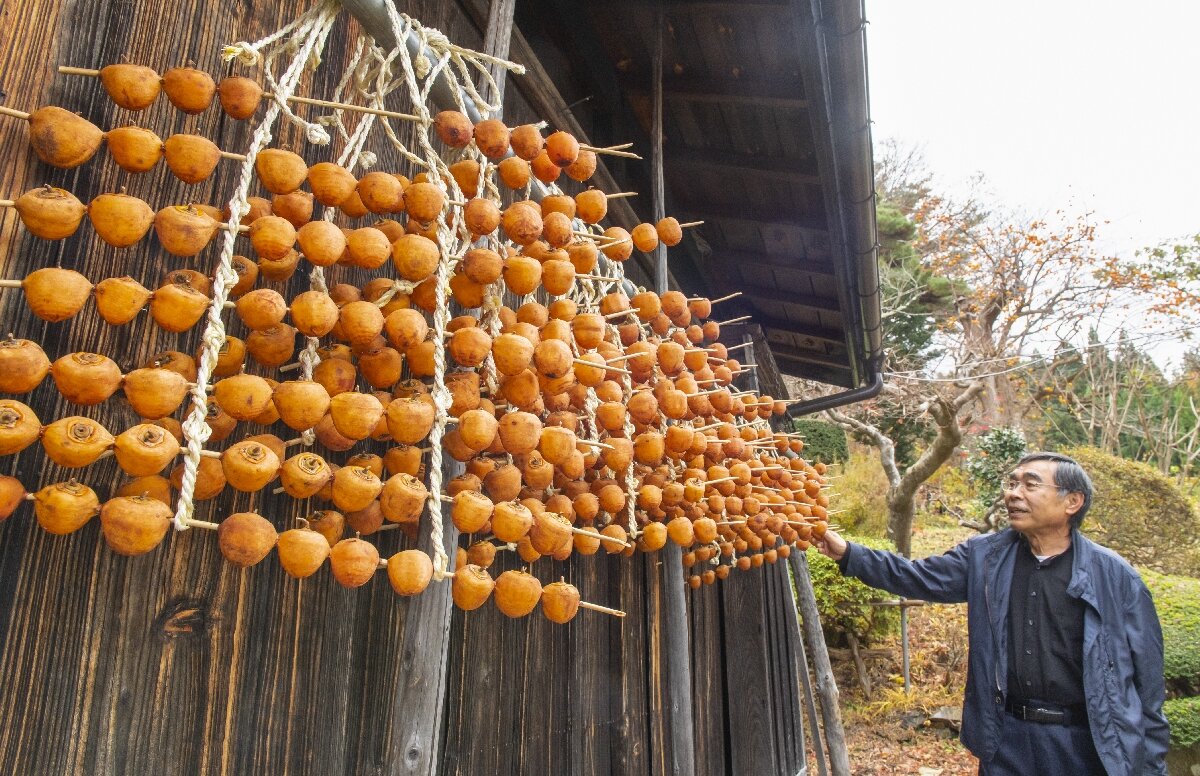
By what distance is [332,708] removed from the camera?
114 centimetres

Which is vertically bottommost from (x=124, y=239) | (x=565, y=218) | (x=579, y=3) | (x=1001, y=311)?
(x=124, y=239)

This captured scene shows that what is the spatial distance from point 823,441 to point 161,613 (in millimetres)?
13169

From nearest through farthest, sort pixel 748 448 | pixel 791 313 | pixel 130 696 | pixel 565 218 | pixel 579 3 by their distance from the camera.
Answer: pixel 130 696
pixel 565 218
pixel 748 448
pixel 579 3
pixel 791 313

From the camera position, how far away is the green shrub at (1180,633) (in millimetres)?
6133

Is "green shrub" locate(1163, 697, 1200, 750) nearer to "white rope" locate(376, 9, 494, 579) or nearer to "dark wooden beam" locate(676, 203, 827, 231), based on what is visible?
"dark wooden beam" locate(676, 203, 827, 231)

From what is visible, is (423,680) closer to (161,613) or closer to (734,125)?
(161,613)

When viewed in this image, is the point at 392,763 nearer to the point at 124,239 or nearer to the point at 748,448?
the point at 124,239

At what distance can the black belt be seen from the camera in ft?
8.95

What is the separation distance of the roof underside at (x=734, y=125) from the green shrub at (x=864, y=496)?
353 inches

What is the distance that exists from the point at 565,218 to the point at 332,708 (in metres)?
0.92

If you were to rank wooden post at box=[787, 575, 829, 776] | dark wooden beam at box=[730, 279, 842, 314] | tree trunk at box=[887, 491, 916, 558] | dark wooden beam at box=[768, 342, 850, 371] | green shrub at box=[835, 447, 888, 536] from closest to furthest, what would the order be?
wooden post at box=[787, 575, 829, 776], dark wooden beam at box=[730, 279, 842, 314], dark wooden beam at box=[768, 342, 850, 371], tree trunk at box=[887, 491, 916, 558], green shrub at box=[835, 447, 888, 536]

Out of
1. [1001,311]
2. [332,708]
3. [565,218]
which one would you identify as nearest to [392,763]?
[332,708]

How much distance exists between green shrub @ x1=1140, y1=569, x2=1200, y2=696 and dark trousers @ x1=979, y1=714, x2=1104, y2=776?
4.36m

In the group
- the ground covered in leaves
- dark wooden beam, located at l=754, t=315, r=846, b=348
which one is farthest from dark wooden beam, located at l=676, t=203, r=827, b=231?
the ground covered in leaves
